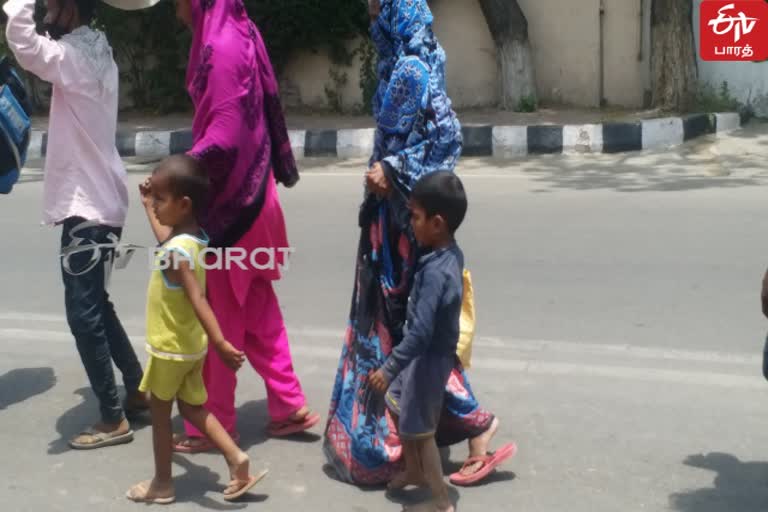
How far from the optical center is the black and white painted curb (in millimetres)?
10609

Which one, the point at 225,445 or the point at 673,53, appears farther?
the point at 673,53

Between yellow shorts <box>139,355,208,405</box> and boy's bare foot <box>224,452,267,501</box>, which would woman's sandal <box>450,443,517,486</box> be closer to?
boy's bare foot <box>224,452,267,501</box>

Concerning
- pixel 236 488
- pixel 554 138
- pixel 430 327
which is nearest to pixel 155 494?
pixel 236 488

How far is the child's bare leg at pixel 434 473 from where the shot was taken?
3201mm

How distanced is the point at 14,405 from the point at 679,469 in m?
2.48

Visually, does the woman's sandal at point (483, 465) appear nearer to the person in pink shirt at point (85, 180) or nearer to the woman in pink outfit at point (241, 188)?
the woman in pink outfit at point (241, 188)

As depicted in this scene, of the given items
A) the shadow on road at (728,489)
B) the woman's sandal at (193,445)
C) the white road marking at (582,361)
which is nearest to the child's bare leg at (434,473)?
the shadow on road at (728,489)

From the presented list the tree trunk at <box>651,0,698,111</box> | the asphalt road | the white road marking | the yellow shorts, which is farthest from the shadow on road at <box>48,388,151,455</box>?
the tree trunk at <box>651,0,698,111</box>

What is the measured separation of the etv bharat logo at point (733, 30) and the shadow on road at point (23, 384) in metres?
9.23

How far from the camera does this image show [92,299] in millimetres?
3758

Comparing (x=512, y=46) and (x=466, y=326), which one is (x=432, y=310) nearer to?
(x=466, y=326)

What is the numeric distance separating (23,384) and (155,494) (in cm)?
144

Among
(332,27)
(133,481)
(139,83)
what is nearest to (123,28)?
(139,83)

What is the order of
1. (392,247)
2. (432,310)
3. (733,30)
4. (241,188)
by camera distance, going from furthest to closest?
(733,30), (241,188), (392,247), (432,310)
